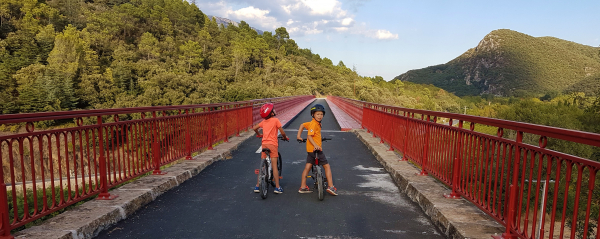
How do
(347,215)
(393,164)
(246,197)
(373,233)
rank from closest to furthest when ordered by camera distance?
(373,233), (347,215), (246,197), (393,164)

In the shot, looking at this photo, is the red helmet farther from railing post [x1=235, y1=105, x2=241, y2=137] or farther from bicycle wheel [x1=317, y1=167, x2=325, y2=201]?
railing post [x1=235, y1=105, x2=241, y2=137]

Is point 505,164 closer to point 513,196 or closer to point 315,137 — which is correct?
point 513,196

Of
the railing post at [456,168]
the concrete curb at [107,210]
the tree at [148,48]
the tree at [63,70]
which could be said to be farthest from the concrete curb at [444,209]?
the tree at [148,48]

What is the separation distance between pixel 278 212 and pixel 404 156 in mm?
3947

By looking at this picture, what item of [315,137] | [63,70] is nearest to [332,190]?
[315,137]

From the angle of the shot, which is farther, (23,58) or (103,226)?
(23,58)

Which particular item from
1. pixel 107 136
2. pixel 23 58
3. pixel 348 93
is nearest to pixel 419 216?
pixel 107 136

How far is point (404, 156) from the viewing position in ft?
25.0

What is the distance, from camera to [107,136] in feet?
16.2

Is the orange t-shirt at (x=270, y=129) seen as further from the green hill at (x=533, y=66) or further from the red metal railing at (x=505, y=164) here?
the green hill at (x=533, y=66)

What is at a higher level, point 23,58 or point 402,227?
point 23,58

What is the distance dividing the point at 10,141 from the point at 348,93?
418 ft

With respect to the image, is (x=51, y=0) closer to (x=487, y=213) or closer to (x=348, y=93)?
(x=348, y=93)

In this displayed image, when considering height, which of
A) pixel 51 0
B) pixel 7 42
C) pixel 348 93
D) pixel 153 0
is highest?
pixel 153 0
